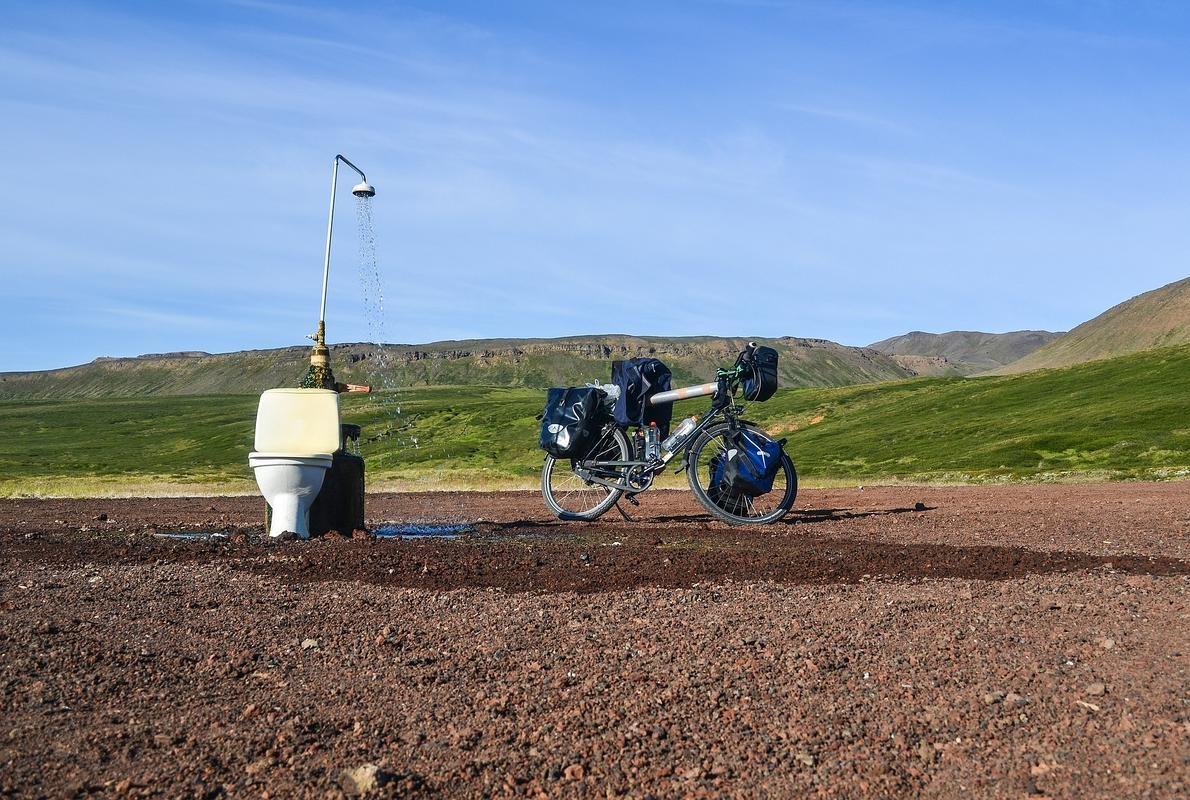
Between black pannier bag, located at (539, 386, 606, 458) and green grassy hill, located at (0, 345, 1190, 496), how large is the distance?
13525 millimetres

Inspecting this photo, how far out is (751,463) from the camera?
48.5 ft

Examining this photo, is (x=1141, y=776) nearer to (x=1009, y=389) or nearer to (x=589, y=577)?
(x=589, y=577)

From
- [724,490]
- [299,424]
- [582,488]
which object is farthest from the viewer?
[582,488]

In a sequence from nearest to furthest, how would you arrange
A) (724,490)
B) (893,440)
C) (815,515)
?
(724,490)
(815,515)
(893,440)

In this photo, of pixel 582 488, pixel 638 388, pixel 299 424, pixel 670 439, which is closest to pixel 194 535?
pixel 299 424

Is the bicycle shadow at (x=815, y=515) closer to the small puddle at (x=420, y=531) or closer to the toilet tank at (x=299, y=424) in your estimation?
the small puddle at (x=420, y=531)

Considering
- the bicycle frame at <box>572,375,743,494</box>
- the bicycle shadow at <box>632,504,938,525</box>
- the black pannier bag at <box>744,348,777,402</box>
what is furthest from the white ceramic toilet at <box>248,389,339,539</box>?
the black pannier bag at <box>744,348,777,402</box>

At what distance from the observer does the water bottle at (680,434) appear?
49.5ft

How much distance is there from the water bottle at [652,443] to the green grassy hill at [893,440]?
13878mm

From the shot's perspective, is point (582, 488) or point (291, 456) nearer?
point (291, 456)

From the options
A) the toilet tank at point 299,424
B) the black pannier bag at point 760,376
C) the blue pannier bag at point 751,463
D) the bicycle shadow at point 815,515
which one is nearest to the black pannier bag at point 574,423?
the bicycle shadow at point 815,515

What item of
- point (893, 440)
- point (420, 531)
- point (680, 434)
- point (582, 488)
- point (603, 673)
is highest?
point (680, 434)

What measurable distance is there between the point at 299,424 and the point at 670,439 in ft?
16.6

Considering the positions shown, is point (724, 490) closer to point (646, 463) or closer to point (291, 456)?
point (646, 463)
